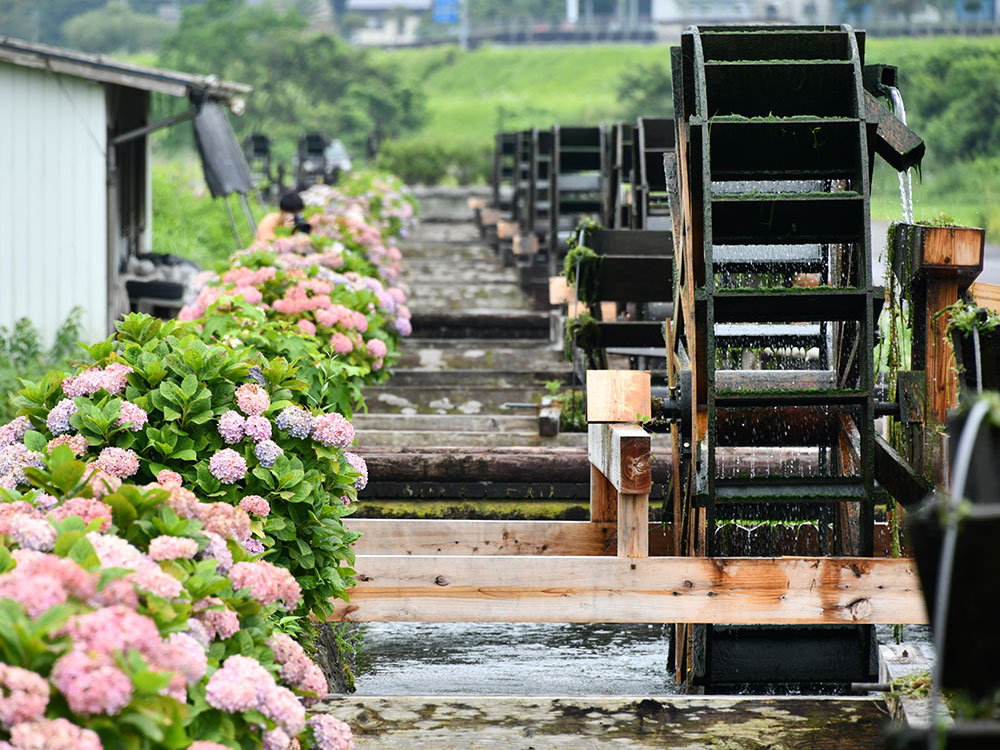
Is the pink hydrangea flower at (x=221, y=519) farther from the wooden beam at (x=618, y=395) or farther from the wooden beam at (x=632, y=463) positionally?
the wooden beam at (x=618, y=395)

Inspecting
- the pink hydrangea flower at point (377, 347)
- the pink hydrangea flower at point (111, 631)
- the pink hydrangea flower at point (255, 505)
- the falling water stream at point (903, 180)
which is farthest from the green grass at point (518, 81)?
the pink hydrangea flower at point (111, 631)

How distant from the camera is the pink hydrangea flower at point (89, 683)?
2.08 metres

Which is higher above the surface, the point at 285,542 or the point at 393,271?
the point at 393,271

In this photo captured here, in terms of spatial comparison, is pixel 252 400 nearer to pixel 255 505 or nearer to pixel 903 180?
pixel 255 505

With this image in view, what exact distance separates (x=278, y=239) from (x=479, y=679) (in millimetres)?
3695

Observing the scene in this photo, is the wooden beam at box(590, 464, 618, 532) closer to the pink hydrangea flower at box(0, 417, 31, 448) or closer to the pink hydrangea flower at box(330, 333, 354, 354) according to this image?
the pink hydrangea flower at box(330, 333, 354, 354)

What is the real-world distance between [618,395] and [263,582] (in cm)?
267

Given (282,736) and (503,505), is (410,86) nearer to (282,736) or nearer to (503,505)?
(503,505)

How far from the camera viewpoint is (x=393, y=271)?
→ 35.7 feet

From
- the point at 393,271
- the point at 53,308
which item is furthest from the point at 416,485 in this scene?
the point at 53,308

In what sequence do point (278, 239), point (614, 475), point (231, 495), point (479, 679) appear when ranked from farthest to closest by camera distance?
point (278, 239), point (479, 679), point (614, 475), point (231, 495)

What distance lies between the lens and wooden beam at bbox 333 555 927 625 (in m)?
4.55

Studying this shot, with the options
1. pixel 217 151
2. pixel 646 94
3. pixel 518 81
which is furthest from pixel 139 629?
pixel 518 81

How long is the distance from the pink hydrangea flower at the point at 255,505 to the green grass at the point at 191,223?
1552cm
